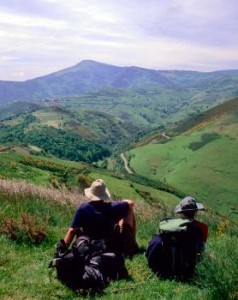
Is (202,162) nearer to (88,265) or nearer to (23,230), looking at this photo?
(23,230)

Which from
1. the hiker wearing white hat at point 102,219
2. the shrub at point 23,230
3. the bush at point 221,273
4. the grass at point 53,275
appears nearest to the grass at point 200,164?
the grass at point 53,275

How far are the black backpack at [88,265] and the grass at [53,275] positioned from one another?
18 cm

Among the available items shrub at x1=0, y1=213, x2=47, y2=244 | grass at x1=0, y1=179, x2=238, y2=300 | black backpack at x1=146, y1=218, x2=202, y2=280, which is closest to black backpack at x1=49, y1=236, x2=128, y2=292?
grass at x1=0, y1=179, x2=238, y2=300

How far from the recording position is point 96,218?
27.3 feet

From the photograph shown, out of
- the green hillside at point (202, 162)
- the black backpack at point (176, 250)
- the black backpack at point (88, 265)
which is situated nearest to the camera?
the black backpack at point (88, 265)

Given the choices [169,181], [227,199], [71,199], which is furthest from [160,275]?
[169,181]

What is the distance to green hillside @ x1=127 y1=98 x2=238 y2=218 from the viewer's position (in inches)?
4914

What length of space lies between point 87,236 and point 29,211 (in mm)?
2953

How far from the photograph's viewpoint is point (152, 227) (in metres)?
10.9

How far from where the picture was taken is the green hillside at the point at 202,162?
12481 cm

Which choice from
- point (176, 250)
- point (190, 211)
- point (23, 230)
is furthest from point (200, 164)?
point (176, 250)

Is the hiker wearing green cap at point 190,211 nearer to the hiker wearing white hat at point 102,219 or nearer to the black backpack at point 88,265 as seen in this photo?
the hiker wearing white hat at point 102,219

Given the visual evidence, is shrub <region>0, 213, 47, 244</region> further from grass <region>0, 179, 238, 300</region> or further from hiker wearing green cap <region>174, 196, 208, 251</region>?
hiker wearing green cap <region>174, 196, 208, 251</region>

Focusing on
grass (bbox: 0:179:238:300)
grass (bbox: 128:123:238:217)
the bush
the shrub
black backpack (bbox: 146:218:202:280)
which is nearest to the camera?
the bush
